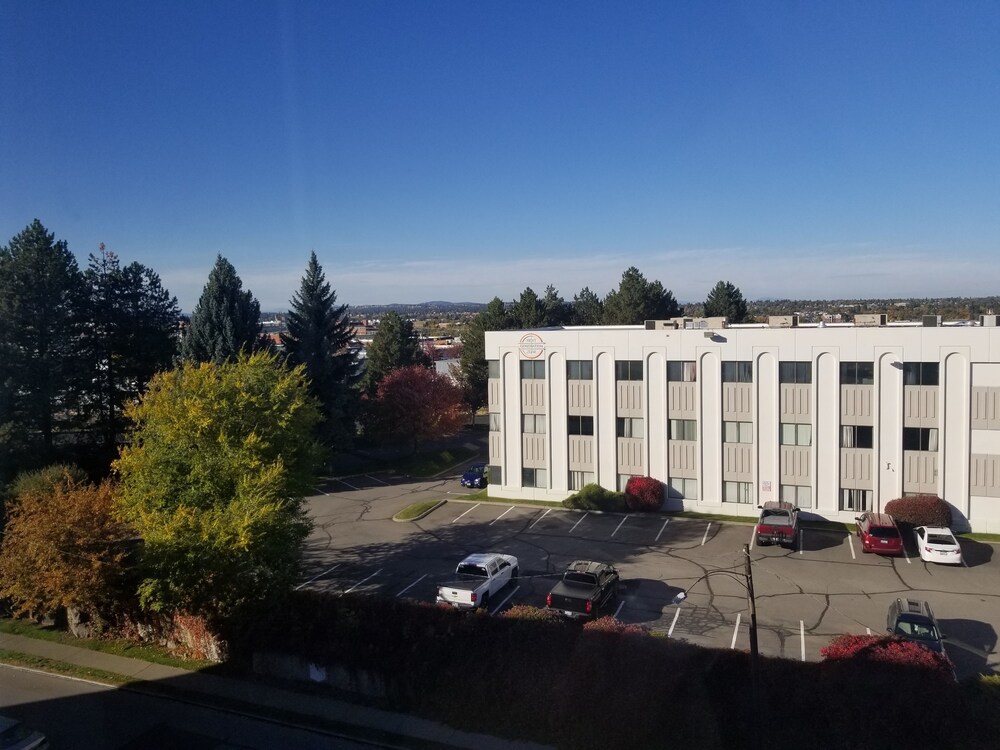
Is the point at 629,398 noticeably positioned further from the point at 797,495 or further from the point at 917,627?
the point at 917,627

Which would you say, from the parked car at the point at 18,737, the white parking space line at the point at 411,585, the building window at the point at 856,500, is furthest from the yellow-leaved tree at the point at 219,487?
the building window at the point at 856,500

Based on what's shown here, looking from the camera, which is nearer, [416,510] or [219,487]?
[219,487]

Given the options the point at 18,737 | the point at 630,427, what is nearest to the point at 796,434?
the point at 630,427

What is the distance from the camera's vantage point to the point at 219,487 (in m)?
19.0

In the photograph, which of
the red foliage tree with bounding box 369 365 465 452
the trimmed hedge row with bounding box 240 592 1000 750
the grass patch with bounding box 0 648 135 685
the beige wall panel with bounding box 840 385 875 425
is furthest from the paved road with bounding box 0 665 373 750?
the red foliage tree with bounding box 369 365 465 452

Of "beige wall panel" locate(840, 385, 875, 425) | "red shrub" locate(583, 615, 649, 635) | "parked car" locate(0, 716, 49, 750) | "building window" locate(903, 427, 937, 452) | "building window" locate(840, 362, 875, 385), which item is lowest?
"parked car" locate(0, 716, 49, 750)

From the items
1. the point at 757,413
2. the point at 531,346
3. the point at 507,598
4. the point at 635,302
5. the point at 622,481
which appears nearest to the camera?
the point at 507,598

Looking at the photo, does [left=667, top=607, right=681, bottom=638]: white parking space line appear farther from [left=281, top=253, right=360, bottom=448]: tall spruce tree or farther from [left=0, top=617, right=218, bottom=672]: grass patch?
[left=281, top=253, right=360, bottom=448]: tall spruce tree

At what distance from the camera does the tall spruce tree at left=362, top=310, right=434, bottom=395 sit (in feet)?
195

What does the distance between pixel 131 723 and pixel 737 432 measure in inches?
959

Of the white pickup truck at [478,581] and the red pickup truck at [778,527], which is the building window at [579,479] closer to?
the red pickup truck at [778,527]

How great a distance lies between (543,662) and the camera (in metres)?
14.8

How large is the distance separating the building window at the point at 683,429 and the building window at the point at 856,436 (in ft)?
19.0

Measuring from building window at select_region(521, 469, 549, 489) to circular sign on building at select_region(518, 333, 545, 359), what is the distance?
547 cm
